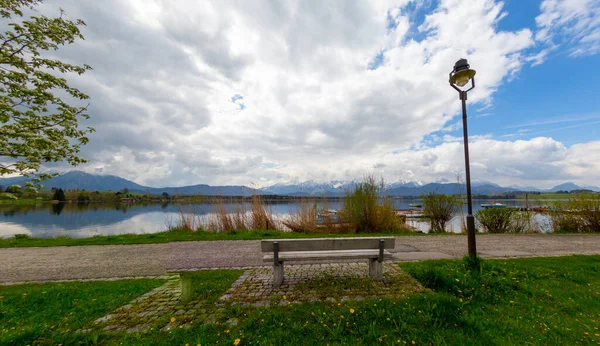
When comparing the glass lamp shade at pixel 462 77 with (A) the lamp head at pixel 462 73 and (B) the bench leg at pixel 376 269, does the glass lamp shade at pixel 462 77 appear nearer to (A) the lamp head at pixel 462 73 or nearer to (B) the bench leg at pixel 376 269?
(A) the lamp head at pixel 462 73

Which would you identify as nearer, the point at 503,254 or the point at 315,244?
the point at 315,244

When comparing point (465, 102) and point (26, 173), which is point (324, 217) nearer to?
point (465, 102)

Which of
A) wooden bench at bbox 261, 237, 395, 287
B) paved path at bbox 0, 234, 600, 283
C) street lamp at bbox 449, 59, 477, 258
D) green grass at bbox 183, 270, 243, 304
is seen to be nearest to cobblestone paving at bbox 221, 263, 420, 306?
green grass at bbox 183, 270, 243, 304

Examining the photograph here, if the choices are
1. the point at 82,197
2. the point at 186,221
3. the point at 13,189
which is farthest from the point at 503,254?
the point at 82,197

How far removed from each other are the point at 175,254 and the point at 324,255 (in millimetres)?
4920

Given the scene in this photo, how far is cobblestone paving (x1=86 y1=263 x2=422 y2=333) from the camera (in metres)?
2.98

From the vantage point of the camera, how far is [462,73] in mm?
4648

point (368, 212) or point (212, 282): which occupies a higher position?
point (368, 212)

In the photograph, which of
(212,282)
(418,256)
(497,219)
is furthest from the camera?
(497,219)

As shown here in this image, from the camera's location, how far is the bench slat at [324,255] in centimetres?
383

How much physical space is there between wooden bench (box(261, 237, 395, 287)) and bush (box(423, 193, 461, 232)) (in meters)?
9.16

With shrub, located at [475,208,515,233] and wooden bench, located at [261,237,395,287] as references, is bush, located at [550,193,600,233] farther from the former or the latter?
wooden bench, located at [261,237,395,287]

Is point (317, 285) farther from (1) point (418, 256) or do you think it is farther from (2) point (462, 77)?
(2) point (462, 77)

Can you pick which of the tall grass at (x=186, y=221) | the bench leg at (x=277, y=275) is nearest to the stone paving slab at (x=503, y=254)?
the bench leg at (x=277, y=275)
